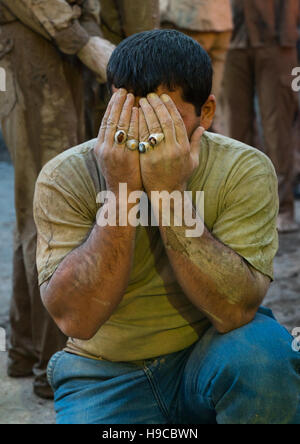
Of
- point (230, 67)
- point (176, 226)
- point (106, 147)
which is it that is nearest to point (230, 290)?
point (176, 226)

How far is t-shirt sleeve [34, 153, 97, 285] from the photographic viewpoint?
210cm

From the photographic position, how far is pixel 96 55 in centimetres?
313

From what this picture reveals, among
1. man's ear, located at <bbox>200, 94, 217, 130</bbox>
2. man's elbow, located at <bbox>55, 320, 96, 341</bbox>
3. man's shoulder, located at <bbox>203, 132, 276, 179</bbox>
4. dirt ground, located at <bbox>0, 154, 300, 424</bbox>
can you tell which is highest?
man's ear, located at <bbox>200, 94, 217, 130</bbox>

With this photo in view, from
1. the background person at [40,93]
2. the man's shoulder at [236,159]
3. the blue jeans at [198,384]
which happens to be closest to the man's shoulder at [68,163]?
the man's shoulder at [236,159]

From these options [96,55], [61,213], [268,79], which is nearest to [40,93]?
[96,55]

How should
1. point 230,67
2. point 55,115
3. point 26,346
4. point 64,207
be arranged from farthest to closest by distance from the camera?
point 230,67 < point 26,346 < point 55,115 < point 64,207

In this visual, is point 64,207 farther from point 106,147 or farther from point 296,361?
point 296,361

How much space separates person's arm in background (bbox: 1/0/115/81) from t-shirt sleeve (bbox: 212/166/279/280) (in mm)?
1200

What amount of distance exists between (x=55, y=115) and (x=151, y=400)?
1433 mm

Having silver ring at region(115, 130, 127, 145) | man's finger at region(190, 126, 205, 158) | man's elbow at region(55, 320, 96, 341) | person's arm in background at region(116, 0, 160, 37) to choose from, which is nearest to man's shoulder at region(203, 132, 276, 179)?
man's finger at region(190, 126, 205, 158)

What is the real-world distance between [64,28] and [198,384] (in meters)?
1.66

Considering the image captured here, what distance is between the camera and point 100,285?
202 centimetres

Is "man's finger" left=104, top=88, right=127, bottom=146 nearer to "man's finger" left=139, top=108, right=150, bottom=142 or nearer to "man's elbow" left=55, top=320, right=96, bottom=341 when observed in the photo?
"man's finger" left=139, top=108, right=150, bottom=142
